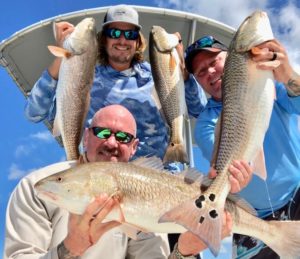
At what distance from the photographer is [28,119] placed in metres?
6.52

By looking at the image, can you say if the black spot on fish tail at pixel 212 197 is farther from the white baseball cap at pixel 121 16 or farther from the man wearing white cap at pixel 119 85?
the white baseball cap at pixel 121 16

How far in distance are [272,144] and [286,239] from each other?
4.48 feet

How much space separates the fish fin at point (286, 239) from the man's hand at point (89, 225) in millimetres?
1312

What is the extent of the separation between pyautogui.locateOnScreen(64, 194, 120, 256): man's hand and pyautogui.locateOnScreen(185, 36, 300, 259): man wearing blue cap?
1.98 metres

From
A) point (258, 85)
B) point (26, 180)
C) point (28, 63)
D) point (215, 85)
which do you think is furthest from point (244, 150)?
point (28, 63)

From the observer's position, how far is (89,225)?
403cm

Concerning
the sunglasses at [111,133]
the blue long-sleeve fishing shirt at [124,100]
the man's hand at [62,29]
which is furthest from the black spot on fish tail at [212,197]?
the man's hand at [62,29]

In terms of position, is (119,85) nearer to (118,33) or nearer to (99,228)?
(118,33)

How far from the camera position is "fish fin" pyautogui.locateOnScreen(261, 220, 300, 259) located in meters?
4.35

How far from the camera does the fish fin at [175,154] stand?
6008 mm

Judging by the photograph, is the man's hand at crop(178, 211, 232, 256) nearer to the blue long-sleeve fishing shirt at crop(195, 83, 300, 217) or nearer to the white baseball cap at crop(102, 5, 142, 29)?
the blue long-sleeve fishing shirt at crop(195, 83, 300, 217)

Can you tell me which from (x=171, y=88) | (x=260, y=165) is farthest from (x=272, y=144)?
(x=171, y=88)

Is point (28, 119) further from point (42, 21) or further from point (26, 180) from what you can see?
point (42, 21)

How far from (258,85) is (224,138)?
0.54 metres
